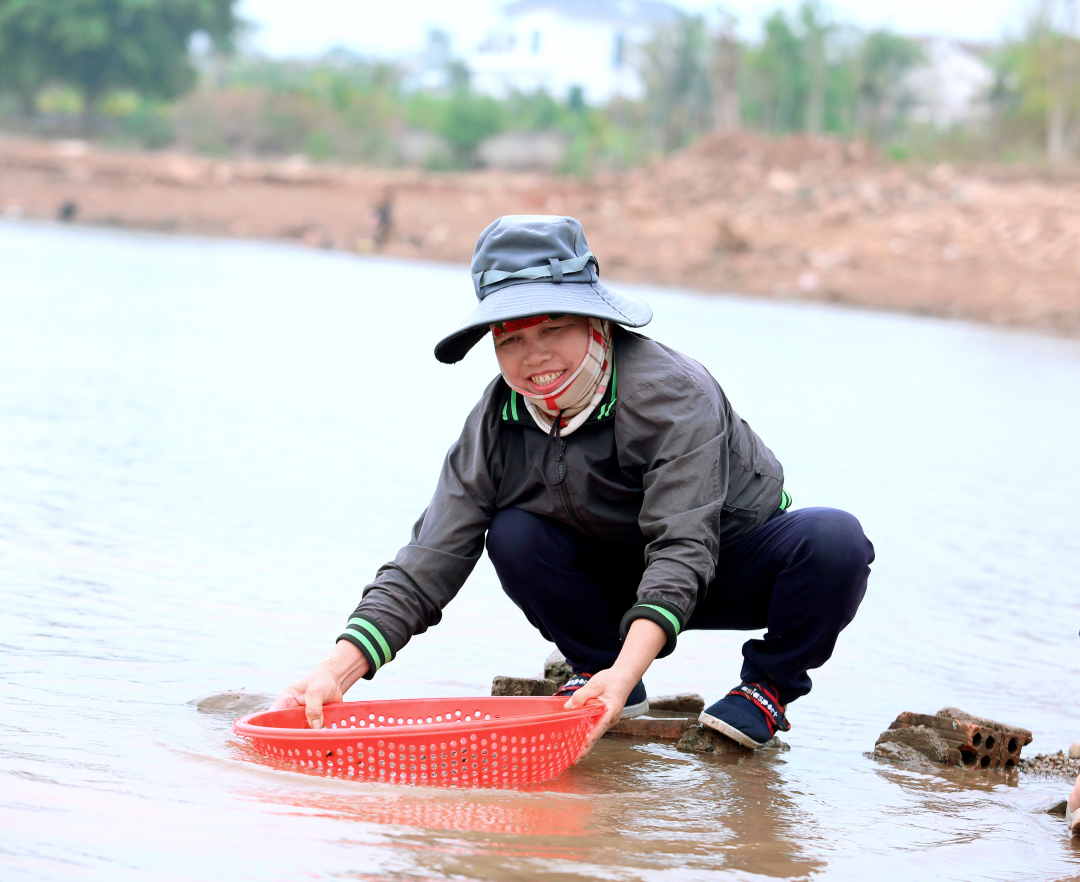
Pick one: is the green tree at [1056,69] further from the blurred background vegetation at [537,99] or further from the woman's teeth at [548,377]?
the woman's teeth at [548,377]

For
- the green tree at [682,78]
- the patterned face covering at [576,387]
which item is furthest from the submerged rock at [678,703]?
the green tree at [682,78]

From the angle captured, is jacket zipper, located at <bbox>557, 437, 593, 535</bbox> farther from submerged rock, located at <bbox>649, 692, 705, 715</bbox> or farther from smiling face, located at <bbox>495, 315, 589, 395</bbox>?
submerged rock, located at <bbox>649, 692, 705, 715</bbox>

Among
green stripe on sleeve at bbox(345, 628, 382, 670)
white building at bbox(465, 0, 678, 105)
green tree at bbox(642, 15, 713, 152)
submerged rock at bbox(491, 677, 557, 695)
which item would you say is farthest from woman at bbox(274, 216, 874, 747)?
white building at bbox(465, 0, 678, 105)

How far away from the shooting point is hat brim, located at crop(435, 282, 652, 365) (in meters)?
2.51

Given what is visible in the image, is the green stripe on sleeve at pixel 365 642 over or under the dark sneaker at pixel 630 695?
over

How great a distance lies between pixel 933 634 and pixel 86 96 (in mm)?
46316

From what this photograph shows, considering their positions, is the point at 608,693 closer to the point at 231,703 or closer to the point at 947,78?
the point at 231,703

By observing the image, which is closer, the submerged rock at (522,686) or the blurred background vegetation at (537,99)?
the submerged rock at (522,686)

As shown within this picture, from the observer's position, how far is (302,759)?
2.48 meters

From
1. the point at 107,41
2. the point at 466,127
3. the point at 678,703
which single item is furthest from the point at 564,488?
the point at 466,127

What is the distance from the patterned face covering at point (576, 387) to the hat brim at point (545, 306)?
46 millimetres

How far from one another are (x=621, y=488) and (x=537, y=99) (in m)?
60.0

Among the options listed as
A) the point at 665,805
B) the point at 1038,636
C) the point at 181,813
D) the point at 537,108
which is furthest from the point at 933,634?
the point at 537,108

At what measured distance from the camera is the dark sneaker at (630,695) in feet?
9.84
